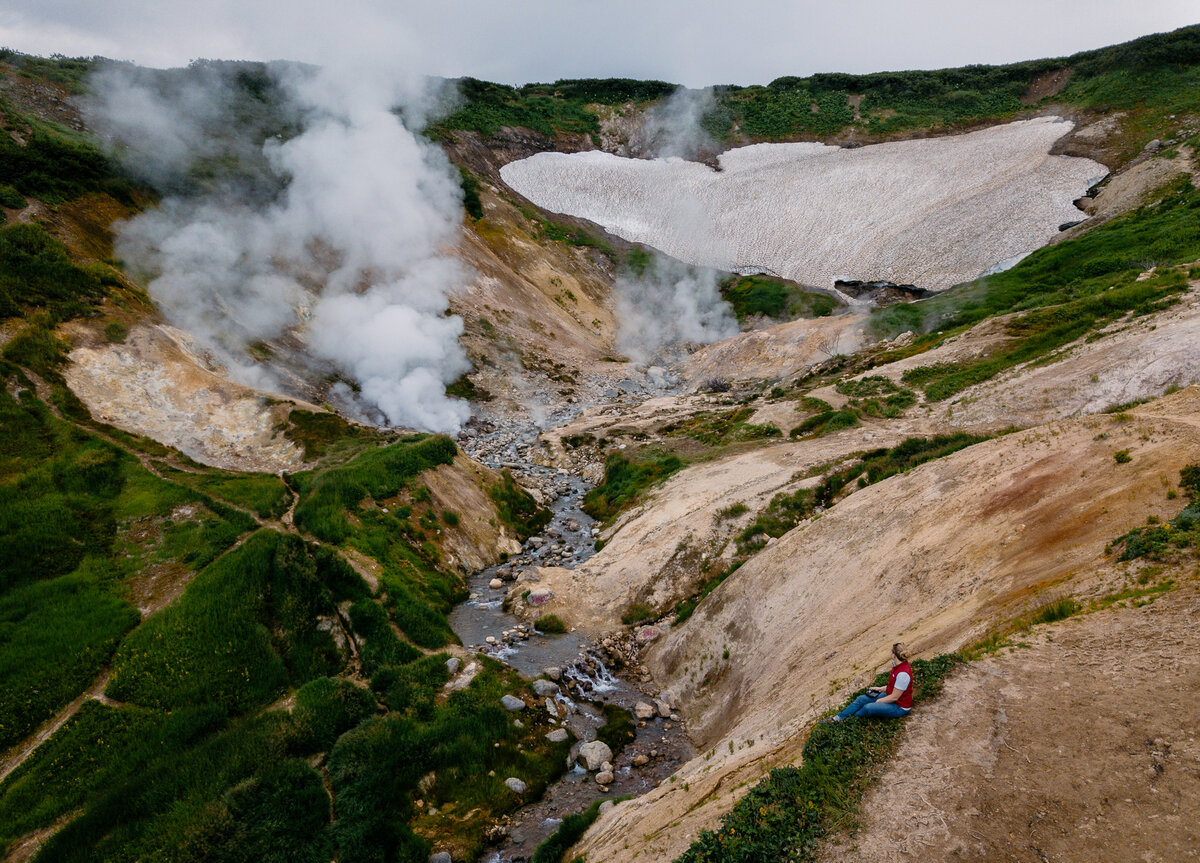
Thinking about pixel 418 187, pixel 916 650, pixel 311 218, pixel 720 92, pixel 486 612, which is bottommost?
pixel 486 612

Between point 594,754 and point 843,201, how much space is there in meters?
80.3

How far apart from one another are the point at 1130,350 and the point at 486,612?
27.4 metres

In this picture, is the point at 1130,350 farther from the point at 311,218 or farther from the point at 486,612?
the point at 311,218

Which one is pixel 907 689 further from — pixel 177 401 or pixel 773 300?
pixel 773 300

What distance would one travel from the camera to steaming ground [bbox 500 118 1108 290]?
60.7m

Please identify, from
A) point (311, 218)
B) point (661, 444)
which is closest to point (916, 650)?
point (661, 444)

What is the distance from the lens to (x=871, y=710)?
7.98 m

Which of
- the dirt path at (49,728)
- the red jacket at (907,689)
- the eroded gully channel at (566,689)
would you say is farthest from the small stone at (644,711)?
the dirt path at (49,728)

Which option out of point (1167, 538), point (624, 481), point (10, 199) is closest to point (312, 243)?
point (10, 199)

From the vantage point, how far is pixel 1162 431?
1156cm

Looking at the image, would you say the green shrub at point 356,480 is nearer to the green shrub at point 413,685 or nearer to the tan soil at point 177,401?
the tan soil at point 177,401

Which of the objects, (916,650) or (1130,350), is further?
(1130,350)

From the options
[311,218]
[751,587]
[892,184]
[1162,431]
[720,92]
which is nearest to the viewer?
[1162,431]

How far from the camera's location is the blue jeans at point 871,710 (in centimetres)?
782
